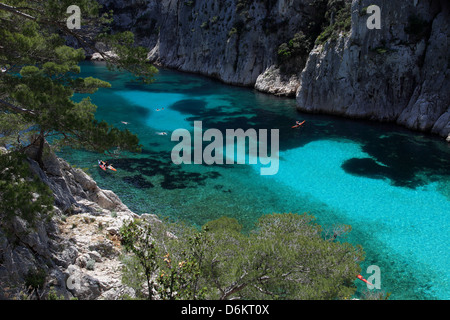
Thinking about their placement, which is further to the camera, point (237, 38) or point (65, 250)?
point (237, 38)

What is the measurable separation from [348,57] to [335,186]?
53.0 feet

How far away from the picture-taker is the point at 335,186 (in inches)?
733

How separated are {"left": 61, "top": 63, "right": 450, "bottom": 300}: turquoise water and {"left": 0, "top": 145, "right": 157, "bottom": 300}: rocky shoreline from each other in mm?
5195

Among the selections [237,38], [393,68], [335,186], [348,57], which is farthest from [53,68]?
[237,38]

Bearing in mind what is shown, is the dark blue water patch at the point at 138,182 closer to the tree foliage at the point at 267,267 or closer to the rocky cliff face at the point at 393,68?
the tree foliage at the point at 267,267

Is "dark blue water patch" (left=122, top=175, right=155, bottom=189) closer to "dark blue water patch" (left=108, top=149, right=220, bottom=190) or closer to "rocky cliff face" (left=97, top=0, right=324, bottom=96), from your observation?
"dark blue water patch" (left=108, top=149, right=220, bottom=190)

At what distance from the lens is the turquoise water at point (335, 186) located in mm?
12906

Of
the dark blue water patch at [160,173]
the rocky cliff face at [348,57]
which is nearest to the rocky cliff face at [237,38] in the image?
the rocky cliff face at [348,57]

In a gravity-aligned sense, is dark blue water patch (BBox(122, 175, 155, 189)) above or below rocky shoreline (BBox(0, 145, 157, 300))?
below

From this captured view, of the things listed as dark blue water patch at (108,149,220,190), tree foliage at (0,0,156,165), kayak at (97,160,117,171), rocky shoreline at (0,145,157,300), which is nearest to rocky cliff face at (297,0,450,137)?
dark blue water patch at (108,149,220,190)

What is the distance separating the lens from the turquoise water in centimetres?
1291

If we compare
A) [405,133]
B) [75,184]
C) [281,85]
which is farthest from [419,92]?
[75,184]

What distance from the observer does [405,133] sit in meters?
26.5

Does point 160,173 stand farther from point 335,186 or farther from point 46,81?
point 46,81
